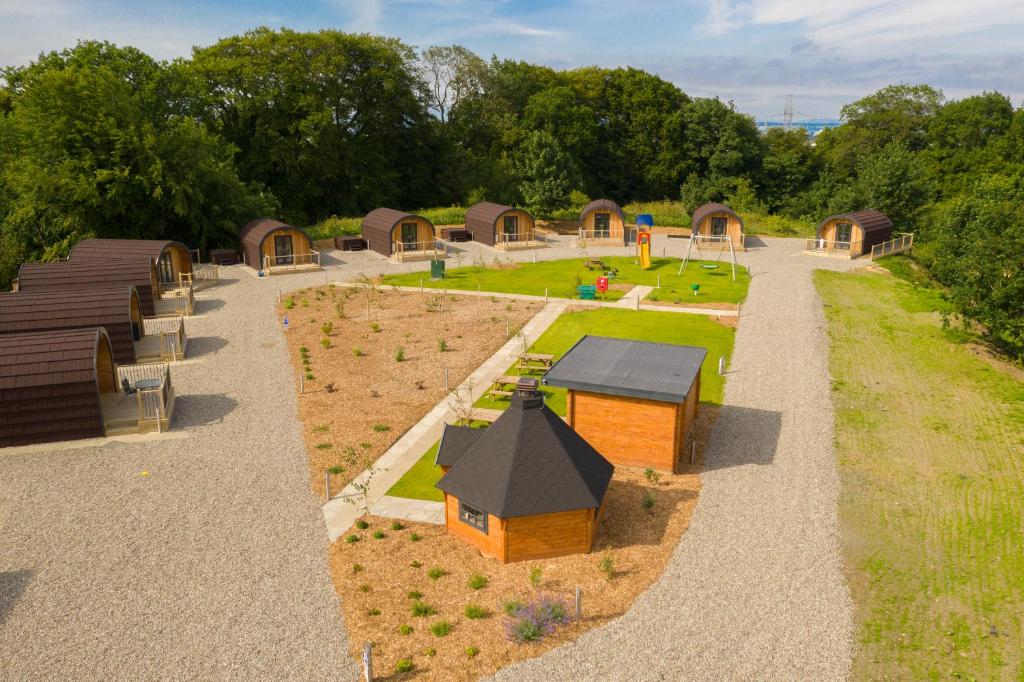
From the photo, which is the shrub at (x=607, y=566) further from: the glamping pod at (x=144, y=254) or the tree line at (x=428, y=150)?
the glamping pod at (x=144, y=254)

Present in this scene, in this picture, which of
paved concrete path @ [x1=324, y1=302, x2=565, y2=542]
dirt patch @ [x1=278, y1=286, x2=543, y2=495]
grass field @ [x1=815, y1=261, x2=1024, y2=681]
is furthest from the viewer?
dirt patch @ [x1=278, y1=286, x2=543, y2=495]

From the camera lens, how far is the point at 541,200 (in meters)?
67.1

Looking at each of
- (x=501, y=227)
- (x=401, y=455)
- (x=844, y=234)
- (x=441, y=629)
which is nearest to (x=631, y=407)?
(x=401, y=455)

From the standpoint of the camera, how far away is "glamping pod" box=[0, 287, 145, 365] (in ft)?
90.8

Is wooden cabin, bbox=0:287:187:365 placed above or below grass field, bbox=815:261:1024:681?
above

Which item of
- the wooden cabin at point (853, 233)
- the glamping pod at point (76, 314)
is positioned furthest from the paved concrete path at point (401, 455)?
the wooden cabin at point (853, 233)

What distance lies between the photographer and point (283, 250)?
48.0 m

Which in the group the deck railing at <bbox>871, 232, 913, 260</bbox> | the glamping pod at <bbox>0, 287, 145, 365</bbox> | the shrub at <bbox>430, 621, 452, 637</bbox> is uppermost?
the deck railing at <bbox>871, 232, 913, 260</bbox>

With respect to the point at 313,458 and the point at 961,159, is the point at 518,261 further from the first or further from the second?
the point at 961,159

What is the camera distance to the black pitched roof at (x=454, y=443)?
18.6 meters

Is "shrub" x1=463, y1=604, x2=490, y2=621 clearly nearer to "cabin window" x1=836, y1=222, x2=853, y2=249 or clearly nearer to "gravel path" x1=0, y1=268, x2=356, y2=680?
"gravel path" x1=0, y1=268, x2=356, y2=680

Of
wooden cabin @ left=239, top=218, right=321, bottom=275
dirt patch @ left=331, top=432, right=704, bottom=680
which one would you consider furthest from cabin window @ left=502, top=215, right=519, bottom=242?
dirt patch @ left=331, top=432, right=704, bottom=680

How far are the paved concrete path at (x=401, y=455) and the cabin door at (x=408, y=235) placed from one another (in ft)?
76.4

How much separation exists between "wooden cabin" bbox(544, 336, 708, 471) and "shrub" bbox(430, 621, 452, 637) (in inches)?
349
